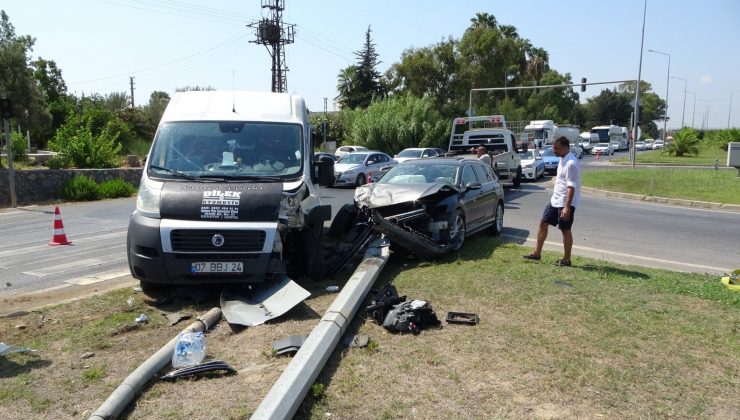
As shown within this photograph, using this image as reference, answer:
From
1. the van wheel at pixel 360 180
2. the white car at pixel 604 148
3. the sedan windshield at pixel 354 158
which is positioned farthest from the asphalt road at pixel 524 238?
the white car at pixel 604 148

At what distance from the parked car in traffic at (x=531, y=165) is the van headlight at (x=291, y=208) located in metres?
21.1

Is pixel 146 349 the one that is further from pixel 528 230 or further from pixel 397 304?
pixel 528 230

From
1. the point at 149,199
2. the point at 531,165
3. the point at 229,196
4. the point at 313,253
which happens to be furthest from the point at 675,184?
the point at 149,199

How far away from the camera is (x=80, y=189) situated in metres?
19.3

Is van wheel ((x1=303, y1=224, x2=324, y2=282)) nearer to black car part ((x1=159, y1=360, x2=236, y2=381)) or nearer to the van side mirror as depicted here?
the van side mirror

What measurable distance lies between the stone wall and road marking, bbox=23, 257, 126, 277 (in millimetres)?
10975

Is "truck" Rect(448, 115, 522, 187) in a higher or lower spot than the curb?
higher

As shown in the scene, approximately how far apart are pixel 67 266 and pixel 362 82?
5404cm

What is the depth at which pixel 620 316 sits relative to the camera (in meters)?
5.44

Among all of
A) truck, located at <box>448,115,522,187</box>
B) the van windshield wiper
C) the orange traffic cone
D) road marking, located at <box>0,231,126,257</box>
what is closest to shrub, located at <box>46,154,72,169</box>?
road marking, located at <box>0,231,126,257</box>

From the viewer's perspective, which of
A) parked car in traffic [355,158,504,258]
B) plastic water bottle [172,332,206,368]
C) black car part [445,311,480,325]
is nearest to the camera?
plastic water bottle [172,332,206,368]

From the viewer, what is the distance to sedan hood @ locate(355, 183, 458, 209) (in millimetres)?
8461

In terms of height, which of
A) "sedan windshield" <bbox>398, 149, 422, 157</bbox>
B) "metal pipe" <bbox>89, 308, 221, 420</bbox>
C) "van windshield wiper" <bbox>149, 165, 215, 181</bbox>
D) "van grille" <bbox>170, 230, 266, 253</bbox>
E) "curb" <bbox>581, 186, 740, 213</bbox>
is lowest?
"curb" <bbox>581, 186, 740, 213</bbox>

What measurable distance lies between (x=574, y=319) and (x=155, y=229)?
4.30m
